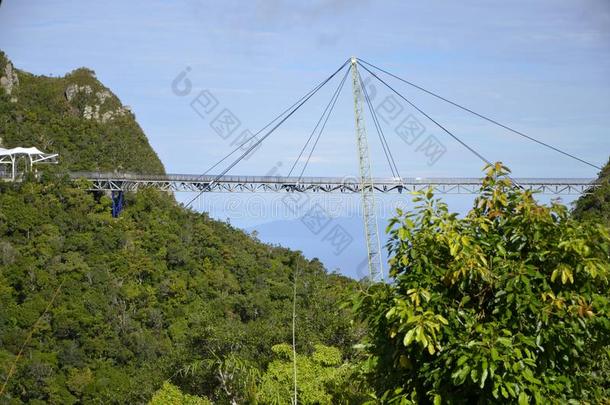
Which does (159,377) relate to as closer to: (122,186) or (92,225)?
(92,225)

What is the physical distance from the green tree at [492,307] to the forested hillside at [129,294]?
9.76m

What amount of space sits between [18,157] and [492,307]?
35321 mm

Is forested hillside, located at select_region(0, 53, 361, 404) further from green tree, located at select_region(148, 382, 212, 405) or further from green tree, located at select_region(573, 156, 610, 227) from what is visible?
green tree, located at select_region(573, 156, 610, 227)

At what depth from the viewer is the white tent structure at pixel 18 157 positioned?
3575 cm

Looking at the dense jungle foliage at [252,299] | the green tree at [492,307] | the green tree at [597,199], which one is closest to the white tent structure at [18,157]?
the dense jungle foliage at [252,299]

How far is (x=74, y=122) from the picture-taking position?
4684 centimetres

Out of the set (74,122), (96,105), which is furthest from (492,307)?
(96,105)

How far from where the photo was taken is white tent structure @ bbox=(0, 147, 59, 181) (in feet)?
117

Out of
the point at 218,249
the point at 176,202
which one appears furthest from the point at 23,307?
the point at 176,202

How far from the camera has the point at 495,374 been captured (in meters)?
4.46

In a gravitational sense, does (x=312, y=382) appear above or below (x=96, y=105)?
below

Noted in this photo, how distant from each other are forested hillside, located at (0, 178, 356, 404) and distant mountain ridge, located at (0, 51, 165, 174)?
19.3 ft

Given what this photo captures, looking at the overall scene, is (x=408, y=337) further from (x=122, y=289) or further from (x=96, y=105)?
(x=96, y=105)

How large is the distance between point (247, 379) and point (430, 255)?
528cm
